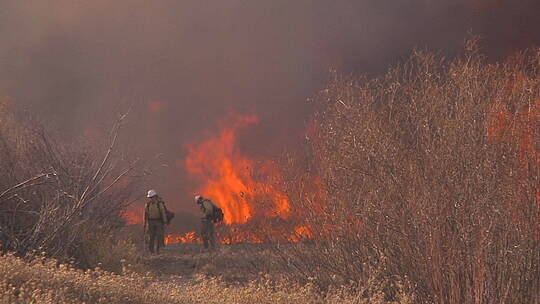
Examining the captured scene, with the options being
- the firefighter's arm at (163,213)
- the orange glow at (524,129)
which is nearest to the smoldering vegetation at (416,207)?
the orange glow at (524,129)

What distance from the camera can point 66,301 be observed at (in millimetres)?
7016

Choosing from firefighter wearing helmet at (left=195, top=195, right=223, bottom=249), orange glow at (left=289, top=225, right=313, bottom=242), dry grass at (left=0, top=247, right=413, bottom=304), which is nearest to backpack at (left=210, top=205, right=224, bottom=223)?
firefighter wearing helmet at (left=195, top=195, right=223, bottom=249)

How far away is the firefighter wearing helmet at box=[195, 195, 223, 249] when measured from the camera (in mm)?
17469

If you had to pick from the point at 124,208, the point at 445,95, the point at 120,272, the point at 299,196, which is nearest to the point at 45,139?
the point at 120,272

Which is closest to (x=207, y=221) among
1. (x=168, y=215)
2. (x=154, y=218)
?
(x=168, y=215)

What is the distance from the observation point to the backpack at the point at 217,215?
57.5 feet

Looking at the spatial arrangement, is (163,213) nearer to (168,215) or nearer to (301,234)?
(168,215)

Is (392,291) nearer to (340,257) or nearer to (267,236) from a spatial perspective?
(340,257)

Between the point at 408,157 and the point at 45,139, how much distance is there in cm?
819

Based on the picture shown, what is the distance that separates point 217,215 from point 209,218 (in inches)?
9.6

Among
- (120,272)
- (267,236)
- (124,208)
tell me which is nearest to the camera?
(267,236)

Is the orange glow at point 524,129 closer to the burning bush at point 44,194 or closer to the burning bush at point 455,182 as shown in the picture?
the burning bush at point 455,182

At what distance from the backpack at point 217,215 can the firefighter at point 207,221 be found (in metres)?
0.02

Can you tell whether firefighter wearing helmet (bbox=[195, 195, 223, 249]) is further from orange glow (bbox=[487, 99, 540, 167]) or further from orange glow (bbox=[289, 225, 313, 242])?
orange glow (bbox=[487, 99, 540, 167])
